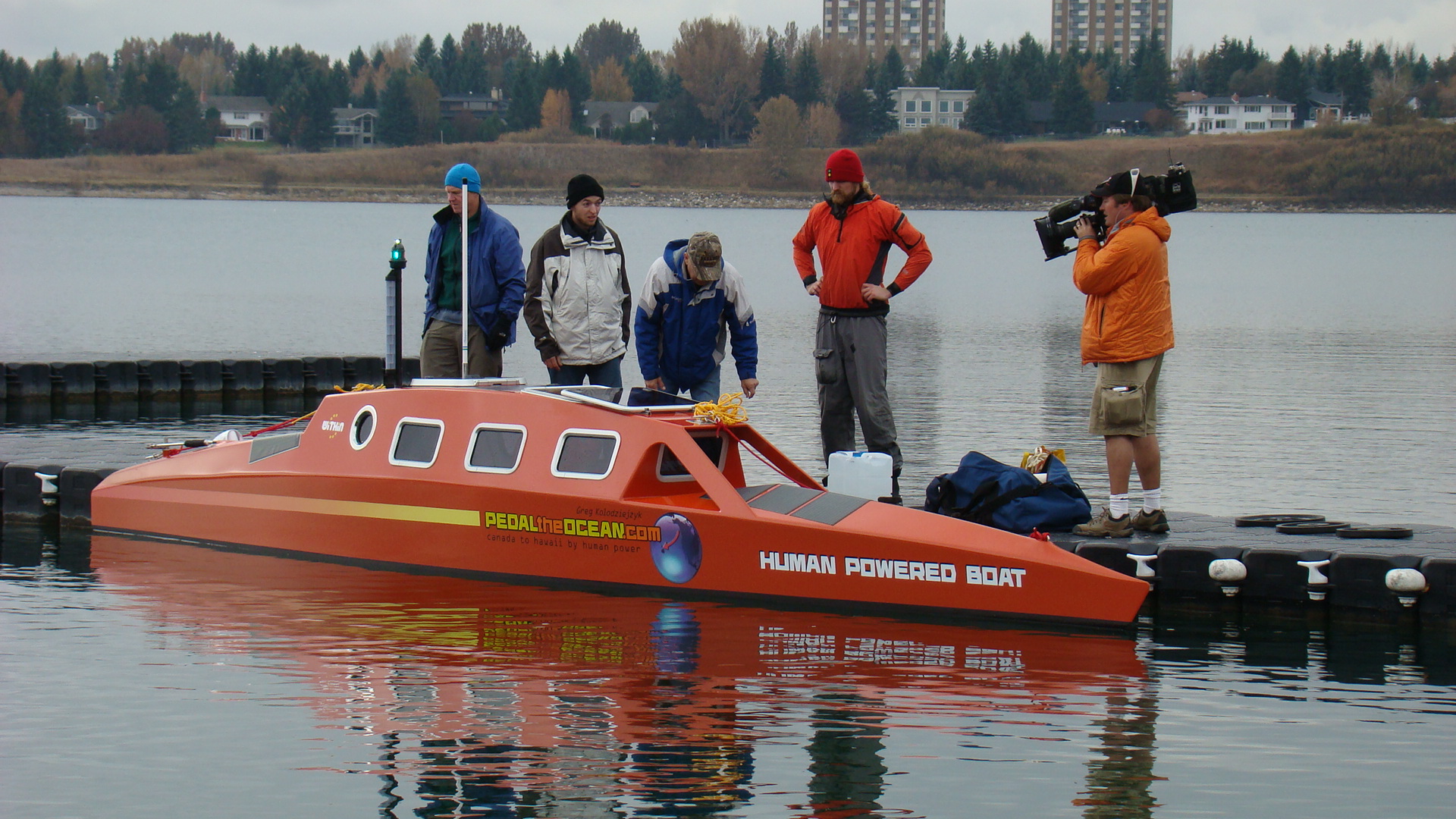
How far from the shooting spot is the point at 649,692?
26.8 ft

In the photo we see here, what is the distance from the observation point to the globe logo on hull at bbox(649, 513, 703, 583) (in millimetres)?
9672

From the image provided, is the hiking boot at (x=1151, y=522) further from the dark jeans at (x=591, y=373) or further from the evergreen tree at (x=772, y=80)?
the evergreen tree at (x=772, y=80)

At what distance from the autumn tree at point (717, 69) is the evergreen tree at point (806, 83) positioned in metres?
3.89

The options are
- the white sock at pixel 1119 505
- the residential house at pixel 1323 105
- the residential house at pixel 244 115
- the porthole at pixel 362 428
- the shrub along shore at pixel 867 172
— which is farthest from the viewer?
the residential house at pixel 244 115

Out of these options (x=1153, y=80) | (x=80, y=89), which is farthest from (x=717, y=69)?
(x=80, y=89)

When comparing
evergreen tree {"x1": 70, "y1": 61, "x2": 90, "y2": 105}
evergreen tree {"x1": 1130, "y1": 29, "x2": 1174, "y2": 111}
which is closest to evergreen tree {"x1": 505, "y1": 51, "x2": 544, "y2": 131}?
evergreen tree {"x1": 70, "y1": 61, "x2": 90, "y2": 105}

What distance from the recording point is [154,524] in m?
12.1

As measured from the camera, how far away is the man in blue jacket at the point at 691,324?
11070 mm

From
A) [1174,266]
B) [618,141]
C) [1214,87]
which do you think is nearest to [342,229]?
[1174,266]

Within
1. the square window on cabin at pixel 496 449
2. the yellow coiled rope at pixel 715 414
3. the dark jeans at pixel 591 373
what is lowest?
the square window on cabin at pixel 496 449

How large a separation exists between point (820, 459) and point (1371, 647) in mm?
7062

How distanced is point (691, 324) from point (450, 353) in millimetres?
2175

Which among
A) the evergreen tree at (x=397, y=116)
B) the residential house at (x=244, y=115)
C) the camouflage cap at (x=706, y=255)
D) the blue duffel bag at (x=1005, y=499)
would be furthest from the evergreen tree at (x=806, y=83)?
the blue duffel bag at (x=1005, y=499)

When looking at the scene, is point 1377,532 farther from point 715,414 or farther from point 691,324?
point 691,324
